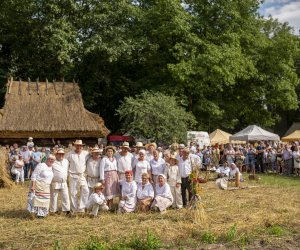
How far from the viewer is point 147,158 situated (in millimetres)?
13219

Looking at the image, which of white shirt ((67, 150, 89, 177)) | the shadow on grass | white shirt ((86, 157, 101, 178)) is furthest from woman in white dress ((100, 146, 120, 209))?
the shadow on grass

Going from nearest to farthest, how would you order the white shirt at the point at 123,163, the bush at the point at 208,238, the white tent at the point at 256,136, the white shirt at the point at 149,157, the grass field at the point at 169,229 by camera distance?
the grass field at the point at 169,229
the bush at the point at 208,238
the white shirt at the point at 123,163
the white shirt at the point at 149,157
the white tent at the point at 256,136

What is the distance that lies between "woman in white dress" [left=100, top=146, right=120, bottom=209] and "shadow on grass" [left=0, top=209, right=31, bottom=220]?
2.05 m

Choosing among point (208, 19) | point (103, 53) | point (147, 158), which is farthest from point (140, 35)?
point (147, 158)

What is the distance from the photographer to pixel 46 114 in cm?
2583

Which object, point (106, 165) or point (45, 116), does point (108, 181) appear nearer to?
point (106, 165)

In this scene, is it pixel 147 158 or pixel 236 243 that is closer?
pixel 236 243

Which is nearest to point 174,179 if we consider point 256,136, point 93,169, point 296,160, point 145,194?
point 145,194

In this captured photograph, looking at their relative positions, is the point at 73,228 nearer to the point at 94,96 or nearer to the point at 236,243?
the point at 236,243

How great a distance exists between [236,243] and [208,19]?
25.2 meters

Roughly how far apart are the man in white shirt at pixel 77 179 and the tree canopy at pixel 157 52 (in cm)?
1670

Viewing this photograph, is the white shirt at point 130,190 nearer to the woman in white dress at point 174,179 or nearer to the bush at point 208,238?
the woman in white dress at point 174,179

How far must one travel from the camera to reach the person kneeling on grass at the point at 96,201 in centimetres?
1091

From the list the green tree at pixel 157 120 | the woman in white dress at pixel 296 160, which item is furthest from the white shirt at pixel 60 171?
the woman in white dress at pixel 296 160
